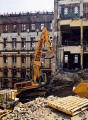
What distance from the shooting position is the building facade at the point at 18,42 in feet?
102

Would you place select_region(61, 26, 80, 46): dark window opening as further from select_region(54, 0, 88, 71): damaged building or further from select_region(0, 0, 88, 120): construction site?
select_region(54, 0, 88, 71): damaged building

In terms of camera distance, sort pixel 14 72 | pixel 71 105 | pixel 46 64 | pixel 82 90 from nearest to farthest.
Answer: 1. pixel 71 105
2. pixel 82 90
3. pixel 46 64
4. pixel 14 72

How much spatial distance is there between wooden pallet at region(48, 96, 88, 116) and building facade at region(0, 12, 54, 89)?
652 inches

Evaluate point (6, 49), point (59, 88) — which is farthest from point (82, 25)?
point (6, 49)

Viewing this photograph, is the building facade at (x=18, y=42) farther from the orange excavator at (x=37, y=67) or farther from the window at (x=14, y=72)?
the orange excavator at (x=37, y=67)

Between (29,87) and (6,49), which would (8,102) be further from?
(6,49)

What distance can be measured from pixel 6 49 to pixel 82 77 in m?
16.3

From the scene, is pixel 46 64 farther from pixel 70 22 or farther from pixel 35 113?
pixel 35 113

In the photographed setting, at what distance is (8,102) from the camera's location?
1827 cm

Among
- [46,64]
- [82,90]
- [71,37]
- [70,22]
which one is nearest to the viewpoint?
[82,90]

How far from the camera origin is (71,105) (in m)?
13.2

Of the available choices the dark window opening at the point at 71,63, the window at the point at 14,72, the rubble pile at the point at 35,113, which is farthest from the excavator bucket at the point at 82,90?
the window at the point at 14,72

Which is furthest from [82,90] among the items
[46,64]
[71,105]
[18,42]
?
[18,42]

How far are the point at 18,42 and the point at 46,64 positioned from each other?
644 cm
